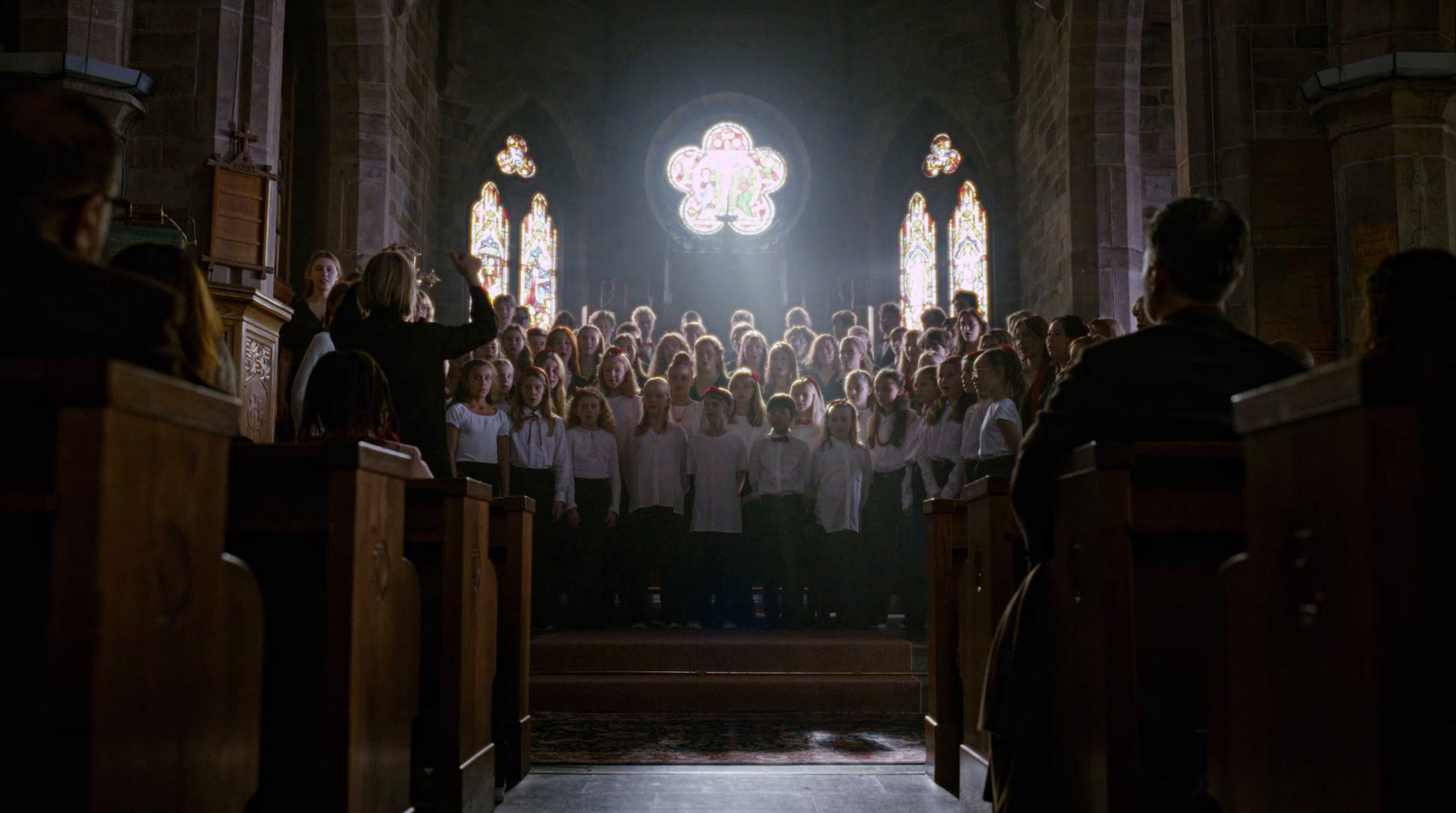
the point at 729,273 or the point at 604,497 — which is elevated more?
the point at 729,273

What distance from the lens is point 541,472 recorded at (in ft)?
24.5

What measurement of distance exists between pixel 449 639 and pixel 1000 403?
139 inches

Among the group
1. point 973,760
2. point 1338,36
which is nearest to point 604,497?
point 973,760

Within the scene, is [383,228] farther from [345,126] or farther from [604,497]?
[604,497]

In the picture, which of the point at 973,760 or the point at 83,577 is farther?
the point at 973,760

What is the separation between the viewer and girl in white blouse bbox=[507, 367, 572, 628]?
291 inches

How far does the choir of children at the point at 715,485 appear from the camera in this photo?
7430 mm

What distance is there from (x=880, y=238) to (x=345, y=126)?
7.85 meters

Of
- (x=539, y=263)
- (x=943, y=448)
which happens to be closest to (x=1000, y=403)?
(x=943, y=448)

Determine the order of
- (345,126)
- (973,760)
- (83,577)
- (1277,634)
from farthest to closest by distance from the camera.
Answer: (345,126) → (973,760) → (1277,634) → (83,577)

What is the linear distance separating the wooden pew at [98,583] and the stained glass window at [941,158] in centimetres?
1550

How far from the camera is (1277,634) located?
1931 mm

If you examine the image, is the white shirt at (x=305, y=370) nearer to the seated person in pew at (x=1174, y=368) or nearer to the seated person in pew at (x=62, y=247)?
the seated person in pew at (x=62, y=247)

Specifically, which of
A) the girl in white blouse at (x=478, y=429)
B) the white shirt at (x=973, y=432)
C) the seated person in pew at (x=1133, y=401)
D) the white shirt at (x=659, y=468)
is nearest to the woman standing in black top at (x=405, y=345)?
the girl in white blouse at (x=478, y=429)
